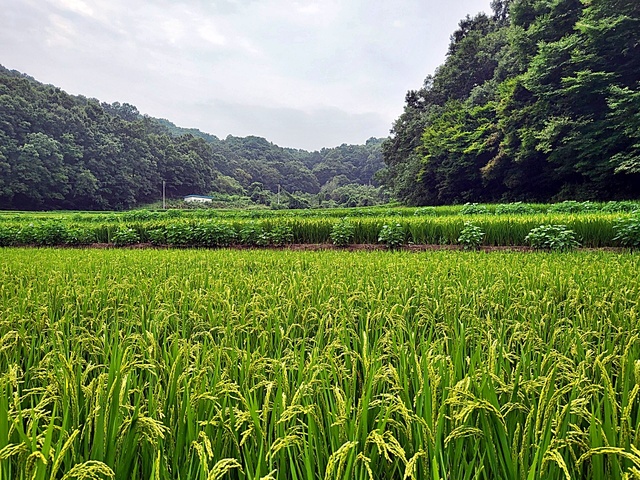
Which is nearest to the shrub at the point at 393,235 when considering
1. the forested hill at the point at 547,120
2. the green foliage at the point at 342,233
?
the green foliage at the point at 342,233

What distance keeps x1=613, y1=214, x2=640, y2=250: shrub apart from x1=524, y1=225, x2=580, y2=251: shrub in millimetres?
797

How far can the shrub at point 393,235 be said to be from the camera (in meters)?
10.4

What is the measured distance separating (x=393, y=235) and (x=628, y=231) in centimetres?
508

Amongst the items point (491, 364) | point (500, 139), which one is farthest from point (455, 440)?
point (500, 139)

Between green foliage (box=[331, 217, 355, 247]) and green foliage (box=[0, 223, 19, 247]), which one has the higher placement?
green foliage (box=[331, 217, 355, 247])

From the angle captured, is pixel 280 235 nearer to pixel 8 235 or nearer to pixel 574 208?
pixel 8 235

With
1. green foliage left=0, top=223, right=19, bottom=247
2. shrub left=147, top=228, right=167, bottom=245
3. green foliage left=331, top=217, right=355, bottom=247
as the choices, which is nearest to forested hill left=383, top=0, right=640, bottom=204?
green foliage left=331, top=217, right=355, bottom=247

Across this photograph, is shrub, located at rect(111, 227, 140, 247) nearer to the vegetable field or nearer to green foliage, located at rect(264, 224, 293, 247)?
the vegetable field

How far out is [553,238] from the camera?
825 cm

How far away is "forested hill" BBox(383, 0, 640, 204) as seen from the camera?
1853cm

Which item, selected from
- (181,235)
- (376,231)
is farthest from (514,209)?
(181,235)

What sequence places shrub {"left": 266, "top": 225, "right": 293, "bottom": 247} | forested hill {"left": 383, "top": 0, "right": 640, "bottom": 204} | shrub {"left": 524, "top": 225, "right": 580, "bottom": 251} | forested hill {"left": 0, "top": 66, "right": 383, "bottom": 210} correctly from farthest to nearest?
forested hill {"left": 0, "top": 66, "right": 383, "bottom": 210}, forested hill {"left": 383, "top": 0, "right": 640, "bottom": 204}, shrub {"left": 266, "top": 225, "right": 293, "bottom": 247}, shrub {"left": 524, "top": 225, "right": 580, "bottom": 251}

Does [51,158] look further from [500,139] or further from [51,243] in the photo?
[500,139]

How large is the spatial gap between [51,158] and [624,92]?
53.4m
